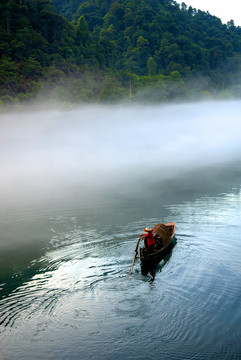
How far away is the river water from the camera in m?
10.2

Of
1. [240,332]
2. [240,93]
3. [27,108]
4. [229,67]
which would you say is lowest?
[240,332]

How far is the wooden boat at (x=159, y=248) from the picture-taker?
14.2m

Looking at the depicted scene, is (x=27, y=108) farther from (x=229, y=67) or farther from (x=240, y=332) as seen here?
(x=229, y=67)

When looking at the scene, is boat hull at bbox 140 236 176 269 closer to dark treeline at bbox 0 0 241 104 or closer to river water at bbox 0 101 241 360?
river water at bbox 0 101 241 360

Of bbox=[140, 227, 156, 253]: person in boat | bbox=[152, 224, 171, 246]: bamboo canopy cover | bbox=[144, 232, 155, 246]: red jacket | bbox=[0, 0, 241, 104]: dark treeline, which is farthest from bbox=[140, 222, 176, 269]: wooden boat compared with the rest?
bbox=[0, 0, 241, 104]: dark treeline

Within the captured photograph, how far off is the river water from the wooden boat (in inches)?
14.8

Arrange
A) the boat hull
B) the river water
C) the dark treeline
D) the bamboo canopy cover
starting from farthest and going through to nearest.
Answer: the dark treeline < the bamboo canopy cover < the boat hull < the river water

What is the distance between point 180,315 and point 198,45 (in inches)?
5885

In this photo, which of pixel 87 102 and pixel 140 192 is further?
pixel 87 102

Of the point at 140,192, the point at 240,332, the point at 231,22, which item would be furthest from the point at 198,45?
the point at 240,332

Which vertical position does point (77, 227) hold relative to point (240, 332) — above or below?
above

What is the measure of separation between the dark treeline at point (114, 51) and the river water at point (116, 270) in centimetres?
5815

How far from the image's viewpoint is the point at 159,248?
15430 millimetres

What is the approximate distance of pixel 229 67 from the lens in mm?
146250
